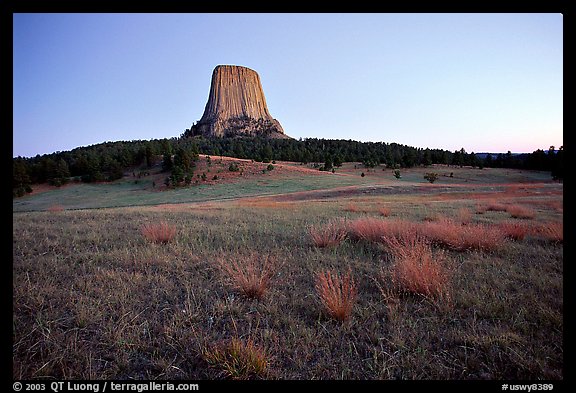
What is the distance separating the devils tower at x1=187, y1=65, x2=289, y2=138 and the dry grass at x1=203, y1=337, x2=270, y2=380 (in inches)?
5270

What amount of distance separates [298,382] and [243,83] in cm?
Answer: 17022

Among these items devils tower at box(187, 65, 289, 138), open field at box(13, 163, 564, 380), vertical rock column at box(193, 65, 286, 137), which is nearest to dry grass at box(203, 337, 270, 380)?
open field at box(13, 163, 564, 380)

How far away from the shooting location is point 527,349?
2.25 metres

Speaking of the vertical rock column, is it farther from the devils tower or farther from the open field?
the open field

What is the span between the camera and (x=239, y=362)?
6.73 ft

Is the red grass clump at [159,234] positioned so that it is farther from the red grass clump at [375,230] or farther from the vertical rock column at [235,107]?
the vertical rock column at [235,107]

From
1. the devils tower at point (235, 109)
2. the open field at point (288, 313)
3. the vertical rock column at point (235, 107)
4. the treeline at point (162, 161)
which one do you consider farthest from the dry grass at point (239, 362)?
the vertical rock column at point (235, 107)

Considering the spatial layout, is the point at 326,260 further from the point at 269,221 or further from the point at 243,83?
the point at 243,83

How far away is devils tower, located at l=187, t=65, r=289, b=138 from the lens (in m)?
136

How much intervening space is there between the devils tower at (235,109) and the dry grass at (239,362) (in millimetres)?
133867

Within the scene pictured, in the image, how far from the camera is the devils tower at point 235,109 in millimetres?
135750

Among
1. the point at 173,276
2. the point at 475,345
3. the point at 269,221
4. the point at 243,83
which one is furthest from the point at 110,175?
the point at 243,83

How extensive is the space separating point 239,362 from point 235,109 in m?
157

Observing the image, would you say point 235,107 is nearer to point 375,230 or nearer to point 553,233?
point 375,230
